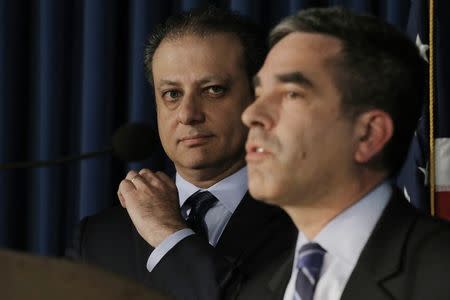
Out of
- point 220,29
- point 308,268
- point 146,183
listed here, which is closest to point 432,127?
point 220,29

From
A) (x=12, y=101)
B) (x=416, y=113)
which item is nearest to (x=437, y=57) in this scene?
(x=416, y=113)

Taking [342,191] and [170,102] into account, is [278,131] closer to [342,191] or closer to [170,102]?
[342,191]

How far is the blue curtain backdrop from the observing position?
7.23ft

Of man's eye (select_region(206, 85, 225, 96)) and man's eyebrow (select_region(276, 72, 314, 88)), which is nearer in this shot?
man's eyebrow (select_region(276, 72, 314, 88))

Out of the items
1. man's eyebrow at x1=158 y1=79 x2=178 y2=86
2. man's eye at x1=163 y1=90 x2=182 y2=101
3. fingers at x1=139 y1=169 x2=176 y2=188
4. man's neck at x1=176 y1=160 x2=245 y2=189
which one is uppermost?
man's eyebrow at x1=158 y1=79 x2=178 y2=86

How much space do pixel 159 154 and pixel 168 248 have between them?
0.68m

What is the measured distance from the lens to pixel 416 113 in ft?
4.19

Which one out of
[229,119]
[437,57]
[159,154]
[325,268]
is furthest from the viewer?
[159,154]

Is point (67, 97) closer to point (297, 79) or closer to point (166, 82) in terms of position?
point (166, 82)

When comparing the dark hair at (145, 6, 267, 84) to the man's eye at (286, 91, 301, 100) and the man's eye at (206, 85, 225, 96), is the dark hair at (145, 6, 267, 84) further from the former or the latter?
the man's eye at (286, 91, 301, 100)

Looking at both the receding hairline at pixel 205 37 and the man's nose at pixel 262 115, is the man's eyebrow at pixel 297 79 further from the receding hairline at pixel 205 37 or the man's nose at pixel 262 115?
the receding hairline at pixel 205 37

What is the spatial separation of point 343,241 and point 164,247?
464 millimetres

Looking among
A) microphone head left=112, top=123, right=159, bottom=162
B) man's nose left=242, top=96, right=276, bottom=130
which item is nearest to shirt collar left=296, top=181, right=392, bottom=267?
man's nose left=242, top=96, right=276, bottom=130

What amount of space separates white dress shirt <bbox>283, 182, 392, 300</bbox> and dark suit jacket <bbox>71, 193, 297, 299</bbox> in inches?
10.9
